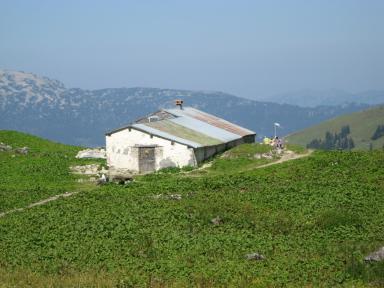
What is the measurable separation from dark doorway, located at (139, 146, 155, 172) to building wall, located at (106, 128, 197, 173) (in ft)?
1.18

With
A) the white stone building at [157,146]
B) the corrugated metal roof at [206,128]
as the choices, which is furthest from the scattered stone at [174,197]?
the corrugated metal roof at [206,128]

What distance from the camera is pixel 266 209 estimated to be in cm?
3206

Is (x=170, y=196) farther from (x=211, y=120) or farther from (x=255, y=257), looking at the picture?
(x=211, y=120)

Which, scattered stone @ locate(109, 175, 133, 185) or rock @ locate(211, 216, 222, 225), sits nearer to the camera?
rock @ locate(211, 216, 222, 225)

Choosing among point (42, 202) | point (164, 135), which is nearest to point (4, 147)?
point (164, 135)

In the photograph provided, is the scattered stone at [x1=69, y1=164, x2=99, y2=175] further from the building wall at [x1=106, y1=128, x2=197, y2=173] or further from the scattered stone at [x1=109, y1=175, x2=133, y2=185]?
the scattered stone at [x1=109, y1=175, x2=133, y2=185]

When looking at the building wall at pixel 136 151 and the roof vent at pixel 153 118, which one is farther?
the roof vent at pixel 153 118

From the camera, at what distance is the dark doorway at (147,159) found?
52.1m

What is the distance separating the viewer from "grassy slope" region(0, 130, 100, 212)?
38656 mm

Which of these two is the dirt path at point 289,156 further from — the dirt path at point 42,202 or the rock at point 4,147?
the rock at point 4,147

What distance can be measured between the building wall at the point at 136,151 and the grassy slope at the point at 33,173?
147 inches

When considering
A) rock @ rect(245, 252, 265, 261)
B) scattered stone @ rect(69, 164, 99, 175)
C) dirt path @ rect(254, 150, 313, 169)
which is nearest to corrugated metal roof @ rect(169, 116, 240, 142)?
dirt path @ rect(254, 150, 313, 169)

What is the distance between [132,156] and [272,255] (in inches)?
1198

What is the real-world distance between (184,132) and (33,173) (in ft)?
48.5
